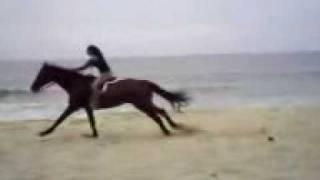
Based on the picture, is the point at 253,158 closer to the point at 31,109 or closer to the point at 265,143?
the point at 265,143

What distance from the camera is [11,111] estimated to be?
9.37 meters

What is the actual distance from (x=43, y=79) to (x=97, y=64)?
41 cm

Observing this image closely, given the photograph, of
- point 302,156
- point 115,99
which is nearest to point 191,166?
point 302,156

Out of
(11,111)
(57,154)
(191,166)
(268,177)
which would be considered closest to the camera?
(268,177)

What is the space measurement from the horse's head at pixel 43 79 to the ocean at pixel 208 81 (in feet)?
3.03

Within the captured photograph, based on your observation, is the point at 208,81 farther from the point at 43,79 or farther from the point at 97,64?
the point at 43,79

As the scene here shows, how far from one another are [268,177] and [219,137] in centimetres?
168

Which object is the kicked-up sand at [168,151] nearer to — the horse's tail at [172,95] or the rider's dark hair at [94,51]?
the horse's tail at [172,95]

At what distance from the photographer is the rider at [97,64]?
529 cm

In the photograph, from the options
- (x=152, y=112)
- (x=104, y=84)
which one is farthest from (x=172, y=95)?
(x=104, y=84)

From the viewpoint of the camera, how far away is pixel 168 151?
4586mm

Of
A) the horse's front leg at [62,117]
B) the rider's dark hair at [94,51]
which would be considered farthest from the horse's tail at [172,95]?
the horse's front leg at [62,117]

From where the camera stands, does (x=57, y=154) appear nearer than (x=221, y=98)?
Yes

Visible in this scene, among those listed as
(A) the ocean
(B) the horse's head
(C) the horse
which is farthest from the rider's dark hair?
(A) the ocean
